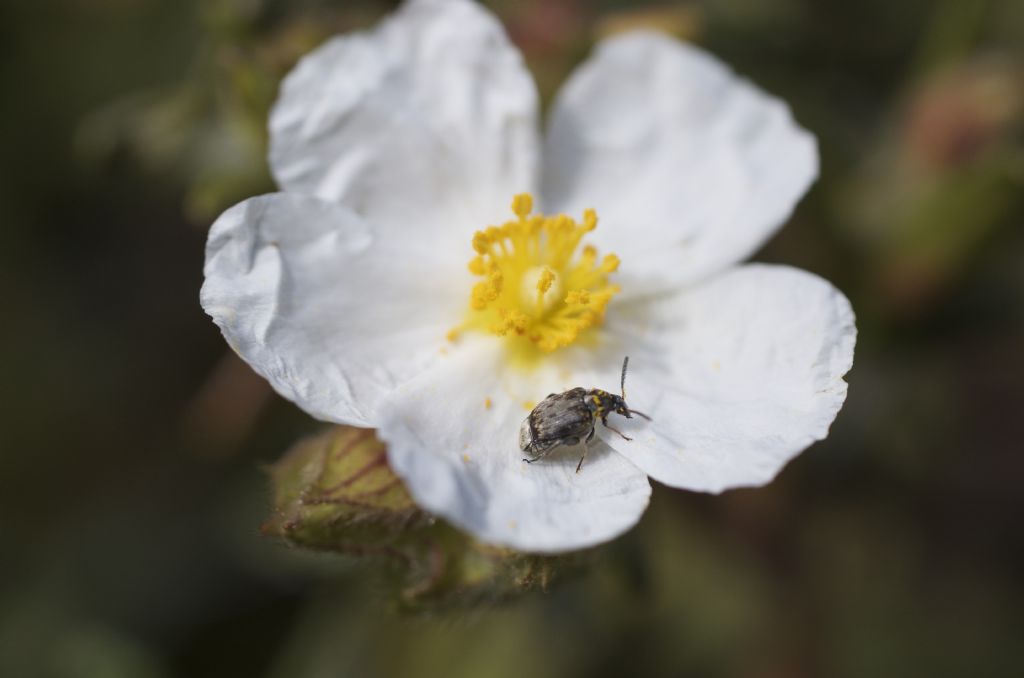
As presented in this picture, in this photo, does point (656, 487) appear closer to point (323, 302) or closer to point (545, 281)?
point (545, 281)

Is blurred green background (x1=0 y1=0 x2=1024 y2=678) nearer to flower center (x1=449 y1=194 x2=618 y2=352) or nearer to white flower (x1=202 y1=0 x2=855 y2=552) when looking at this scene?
Result: white flower (x1=202 y1=0 x2=855 y2=552)

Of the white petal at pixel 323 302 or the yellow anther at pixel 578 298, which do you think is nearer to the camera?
the white petal at pixel 323 302

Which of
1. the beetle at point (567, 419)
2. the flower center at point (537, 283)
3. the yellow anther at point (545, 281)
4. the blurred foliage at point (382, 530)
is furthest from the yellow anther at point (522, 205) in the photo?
the blurred foliage at point (382, 530)

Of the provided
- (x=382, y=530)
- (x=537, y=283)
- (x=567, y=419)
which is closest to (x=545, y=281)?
(x=537, y=283)

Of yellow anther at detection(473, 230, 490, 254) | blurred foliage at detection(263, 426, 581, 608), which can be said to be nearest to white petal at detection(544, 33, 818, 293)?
yellow anther at detection(473, 230, 490, 254)

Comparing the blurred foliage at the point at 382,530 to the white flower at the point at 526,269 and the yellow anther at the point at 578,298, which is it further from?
the yellow anther at the point at 578,298
